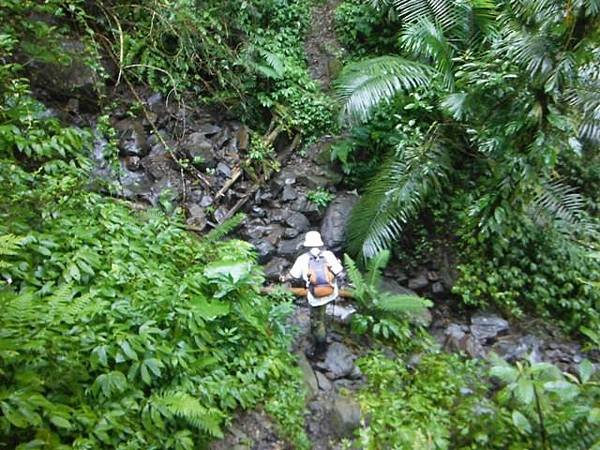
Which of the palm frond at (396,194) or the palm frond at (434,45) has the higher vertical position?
the palm frond at (434,45)

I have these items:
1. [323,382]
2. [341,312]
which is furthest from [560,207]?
[323,382]

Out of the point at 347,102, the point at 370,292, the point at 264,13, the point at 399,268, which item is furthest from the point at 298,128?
the point at 370,292

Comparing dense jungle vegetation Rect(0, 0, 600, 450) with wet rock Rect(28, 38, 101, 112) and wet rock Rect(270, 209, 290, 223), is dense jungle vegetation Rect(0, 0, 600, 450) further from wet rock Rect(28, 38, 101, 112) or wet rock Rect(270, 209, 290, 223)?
wet rock Rect(270, 209, 290, 223)

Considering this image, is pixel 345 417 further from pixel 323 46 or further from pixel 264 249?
pixel 323 46

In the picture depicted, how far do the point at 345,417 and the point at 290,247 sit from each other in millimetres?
2536

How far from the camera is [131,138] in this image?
5684mm

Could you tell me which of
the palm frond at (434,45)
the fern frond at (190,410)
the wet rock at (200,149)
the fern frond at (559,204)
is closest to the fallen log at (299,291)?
the fern frond at (190,410)

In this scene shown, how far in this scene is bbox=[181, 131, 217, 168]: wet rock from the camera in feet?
19.6

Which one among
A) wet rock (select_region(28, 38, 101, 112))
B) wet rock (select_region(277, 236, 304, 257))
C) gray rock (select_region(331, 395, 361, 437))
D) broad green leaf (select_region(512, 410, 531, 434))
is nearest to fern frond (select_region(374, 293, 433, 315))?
gray rock (select_region(331, 395, 361, 437))

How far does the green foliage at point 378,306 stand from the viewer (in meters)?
4.83

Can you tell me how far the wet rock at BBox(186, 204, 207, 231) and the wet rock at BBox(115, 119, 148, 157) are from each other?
39.0 inches

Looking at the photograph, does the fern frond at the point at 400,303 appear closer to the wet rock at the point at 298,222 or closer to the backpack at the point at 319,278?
the backpack at the point at 319,278

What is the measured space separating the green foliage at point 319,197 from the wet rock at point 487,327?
251 centimetres

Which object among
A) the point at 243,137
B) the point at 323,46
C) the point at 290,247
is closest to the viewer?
the point at 290,247
